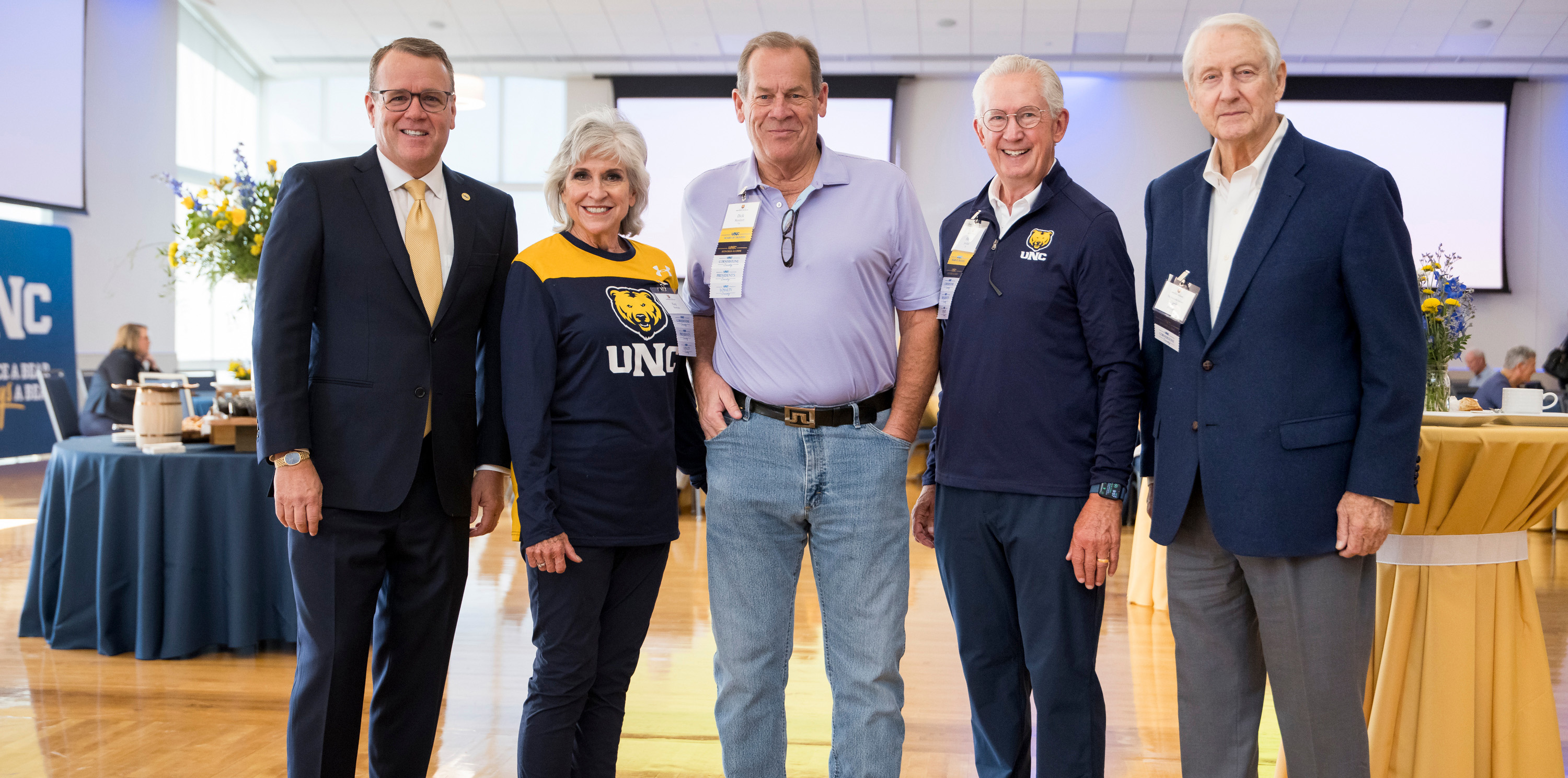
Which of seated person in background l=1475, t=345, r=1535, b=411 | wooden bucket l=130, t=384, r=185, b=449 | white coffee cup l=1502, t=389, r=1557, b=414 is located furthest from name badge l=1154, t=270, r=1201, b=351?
seated person in background l=1475, t=345, r=1535, b=411

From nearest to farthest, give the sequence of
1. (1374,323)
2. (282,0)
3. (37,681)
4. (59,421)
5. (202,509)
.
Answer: (1374,323) → (37,681) → (202,509) → (59,421) → (282,0)

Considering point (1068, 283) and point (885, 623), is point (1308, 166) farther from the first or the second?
point (885, 623)

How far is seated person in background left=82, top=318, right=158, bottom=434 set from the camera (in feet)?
22.8

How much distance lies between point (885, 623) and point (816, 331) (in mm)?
594

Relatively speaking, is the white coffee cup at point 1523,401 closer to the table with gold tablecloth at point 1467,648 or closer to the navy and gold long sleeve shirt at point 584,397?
the table with gold tablecloth at point 1467,648

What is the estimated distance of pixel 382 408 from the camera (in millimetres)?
1933

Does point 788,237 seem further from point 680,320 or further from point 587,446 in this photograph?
point 587,446

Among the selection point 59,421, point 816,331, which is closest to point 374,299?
point 816,331

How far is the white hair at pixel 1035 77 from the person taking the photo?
1946mm

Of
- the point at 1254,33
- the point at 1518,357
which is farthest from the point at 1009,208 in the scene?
the point at 1518,357

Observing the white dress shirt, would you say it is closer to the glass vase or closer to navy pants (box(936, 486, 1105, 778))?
navy pants (box(936, 486, 1105, 778))

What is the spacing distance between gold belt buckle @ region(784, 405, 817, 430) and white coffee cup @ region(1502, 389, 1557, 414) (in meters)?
3.03

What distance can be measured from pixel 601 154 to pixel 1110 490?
1.24 m

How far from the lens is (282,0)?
10.9 meters
